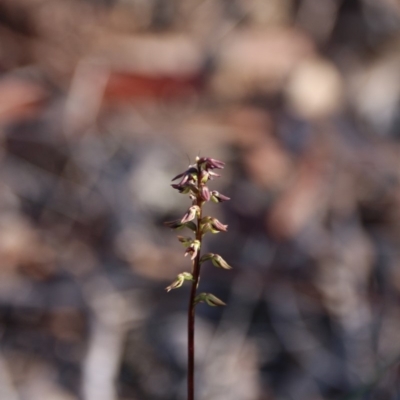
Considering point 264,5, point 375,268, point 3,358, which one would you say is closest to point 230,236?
point 375,268

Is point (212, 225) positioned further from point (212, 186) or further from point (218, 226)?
point (212, 186)

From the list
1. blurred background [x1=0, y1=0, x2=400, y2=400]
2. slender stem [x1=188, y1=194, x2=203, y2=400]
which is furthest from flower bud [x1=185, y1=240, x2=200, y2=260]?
blurred background [x1=0, y1=0, x2=400, y2=400]

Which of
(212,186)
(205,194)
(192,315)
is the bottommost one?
(192,315)

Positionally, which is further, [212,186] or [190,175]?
[212,186]

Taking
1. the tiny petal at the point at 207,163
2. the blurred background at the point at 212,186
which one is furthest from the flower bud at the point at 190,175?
the blurred background at the point at 212,186

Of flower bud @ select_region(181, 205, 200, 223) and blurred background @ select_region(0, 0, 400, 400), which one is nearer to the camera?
flower bud @ select_region(181, 205, 200, 223)

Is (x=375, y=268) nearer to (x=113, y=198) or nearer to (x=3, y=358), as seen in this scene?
(x=113, y=198)

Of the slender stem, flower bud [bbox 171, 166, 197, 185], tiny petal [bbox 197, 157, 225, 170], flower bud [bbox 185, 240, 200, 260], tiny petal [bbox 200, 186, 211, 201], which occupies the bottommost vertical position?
the slender stem

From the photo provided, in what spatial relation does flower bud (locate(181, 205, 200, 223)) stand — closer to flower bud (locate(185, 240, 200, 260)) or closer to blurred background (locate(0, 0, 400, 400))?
flower bud (locate(185, 240, 200, 260))

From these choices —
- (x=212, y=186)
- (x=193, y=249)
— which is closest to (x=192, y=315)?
(x=193, y=249)
